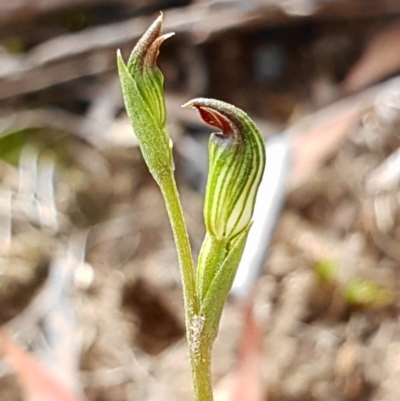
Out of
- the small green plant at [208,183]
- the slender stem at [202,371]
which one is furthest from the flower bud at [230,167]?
the slender stem at [202,371]

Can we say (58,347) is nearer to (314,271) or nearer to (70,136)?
(314,271)

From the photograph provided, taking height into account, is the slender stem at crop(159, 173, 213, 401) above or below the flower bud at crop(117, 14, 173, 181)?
below

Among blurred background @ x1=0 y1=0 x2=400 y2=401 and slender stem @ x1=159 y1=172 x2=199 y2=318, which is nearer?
slender stem @ x1=159 y1=172 x2=199 y2=318

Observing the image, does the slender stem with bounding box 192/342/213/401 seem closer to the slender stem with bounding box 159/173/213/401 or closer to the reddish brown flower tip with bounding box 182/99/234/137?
the slender stem with bounding box 159/173/213/401

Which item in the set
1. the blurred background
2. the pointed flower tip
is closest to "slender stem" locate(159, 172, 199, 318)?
the pointed flower tip

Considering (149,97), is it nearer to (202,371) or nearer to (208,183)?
(208,183)

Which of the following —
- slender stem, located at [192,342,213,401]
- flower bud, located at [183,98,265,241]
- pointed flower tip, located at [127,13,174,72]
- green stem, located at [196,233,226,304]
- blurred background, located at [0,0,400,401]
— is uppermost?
pointed flower tip, located at [127,13,174,72]

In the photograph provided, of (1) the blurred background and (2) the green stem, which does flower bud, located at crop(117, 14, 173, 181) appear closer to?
(2) the green stem

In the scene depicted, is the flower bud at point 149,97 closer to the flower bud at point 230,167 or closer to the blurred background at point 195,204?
the flower bud at point 230,167

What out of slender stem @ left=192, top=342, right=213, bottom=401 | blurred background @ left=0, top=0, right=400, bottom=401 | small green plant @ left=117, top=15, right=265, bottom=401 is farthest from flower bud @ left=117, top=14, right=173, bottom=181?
blurred background @ left=0, top=0, right=400, bottom=401
